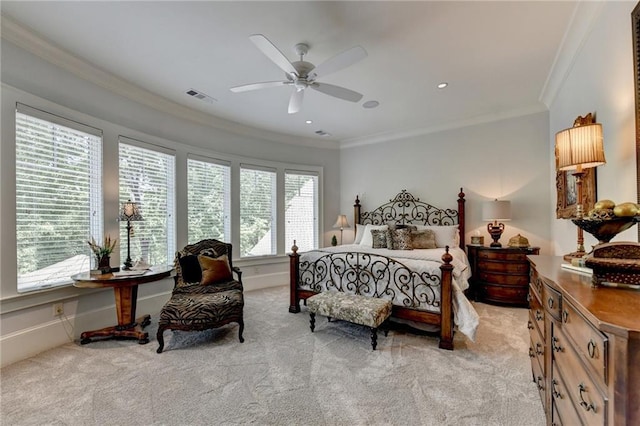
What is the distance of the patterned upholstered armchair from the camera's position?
291cm

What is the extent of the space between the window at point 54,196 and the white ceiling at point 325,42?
2.83 feet

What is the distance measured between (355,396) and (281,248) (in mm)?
3891

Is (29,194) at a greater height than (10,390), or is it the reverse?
(29,194)

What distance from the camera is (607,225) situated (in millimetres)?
1373

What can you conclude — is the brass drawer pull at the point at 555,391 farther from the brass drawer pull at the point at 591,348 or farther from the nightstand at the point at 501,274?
the nightstand at the point at 501,274

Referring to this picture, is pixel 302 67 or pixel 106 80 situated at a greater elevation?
pixel 106 80

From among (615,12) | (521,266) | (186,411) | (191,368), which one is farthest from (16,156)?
(521,266)

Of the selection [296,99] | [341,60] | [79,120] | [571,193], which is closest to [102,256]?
[79,120]

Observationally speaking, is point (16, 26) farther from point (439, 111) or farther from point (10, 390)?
point (439, 111)

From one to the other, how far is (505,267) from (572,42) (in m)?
2.86

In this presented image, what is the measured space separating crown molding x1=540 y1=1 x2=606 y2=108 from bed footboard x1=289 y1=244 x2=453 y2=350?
2224 mm

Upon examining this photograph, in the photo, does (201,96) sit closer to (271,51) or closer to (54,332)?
(271,51)

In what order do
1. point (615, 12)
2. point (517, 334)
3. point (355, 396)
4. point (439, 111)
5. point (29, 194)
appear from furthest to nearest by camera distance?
point (439, 111) → point (517, 334) → point (29, 194) → point (355, 396) → point (615, 12)

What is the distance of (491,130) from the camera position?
489 cm
